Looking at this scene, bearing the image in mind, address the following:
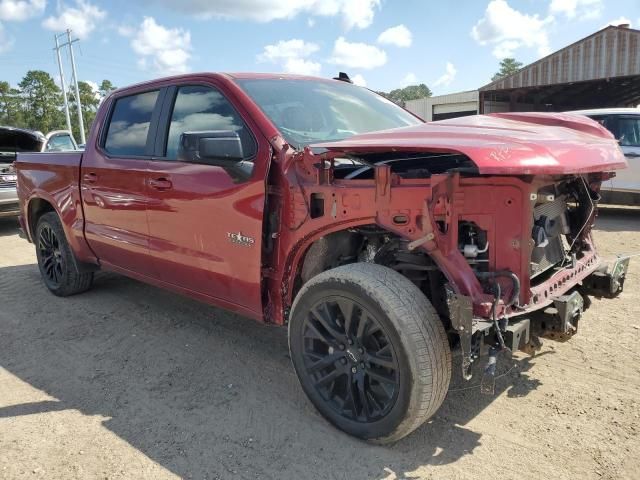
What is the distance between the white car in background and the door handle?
741cm

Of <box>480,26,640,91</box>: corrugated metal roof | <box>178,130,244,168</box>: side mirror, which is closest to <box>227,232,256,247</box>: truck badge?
<box>178,130,244,168</box>: side mirror

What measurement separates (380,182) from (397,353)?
2.72 feet

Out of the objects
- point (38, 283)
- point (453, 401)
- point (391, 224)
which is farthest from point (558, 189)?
point (38, 283)

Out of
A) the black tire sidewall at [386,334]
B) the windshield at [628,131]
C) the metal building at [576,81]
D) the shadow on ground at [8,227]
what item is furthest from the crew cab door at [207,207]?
the metal building at [576,81]

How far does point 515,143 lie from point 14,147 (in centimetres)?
1083

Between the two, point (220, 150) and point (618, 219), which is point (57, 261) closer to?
point (220, 150)

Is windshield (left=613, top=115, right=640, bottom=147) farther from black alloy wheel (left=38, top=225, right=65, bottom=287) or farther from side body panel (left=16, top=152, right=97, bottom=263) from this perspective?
black alloy wheel (left=38, top=225, right=65, bottom=287)

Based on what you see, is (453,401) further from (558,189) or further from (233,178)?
(233,178)

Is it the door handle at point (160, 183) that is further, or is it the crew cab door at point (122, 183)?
the crew cab door at point (122, 183)

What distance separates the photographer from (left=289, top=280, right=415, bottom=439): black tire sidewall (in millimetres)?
2459

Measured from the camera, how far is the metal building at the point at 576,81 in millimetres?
17656

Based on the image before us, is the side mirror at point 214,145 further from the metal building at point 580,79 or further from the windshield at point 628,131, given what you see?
the metal building at point 580,79

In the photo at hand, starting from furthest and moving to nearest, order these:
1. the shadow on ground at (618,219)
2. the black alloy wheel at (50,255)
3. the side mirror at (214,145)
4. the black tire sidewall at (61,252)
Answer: the shadow on ground at (618,219) → the black alloy wheel at (50,255) → the black tire sidewall at (61,252) → the side mirror at (214,145)

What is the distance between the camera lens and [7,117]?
55.1m
